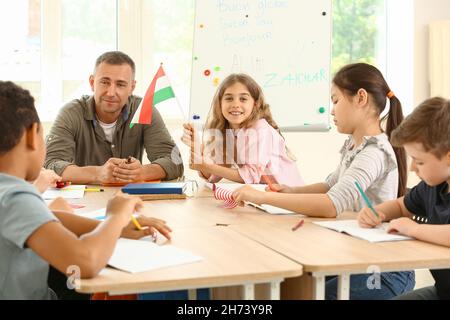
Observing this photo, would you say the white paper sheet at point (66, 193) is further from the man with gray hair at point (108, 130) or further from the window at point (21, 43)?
the window at point (21, 43)

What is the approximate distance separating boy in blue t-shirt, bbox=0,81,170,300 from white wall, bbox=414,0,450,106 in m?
3.92

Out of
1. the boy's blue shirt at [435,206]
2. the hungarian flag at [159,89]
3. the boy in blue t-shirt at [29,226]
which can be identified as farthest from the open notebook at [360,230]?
the hungarian flag at [159,89]

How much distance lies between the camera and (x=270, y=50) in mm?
4410

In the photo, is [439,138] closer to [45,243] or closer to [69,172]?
[45,243]

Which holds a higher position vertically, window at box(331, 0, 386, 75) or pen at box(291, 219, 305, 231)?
window at box(331, 0, 386, 75)

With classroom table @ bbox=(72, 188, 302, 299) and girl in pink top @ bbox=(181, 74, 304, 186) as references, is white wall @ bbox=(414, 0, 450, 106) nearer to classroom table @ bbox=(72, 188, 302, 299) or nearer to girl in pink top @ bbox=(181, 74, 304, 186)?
girl in pink top @ bbox=(181, 74, 304, 186)

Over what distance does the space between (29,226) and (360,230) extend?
0.97m

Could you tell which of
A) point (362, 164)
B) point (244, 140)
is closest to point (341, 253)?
point (362, 164)

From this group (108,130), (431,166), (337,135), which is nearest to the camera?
(431,166)

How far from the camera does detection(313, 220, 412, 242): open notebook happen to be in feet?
5.46

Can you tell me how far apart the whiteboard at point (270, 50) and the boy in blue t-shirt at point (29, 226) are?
2912mm

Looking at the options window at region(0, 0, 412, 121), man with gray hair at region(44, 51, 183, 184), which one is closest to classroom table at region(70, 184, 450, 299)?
man with gray hair at region(44, 51, 183, 184)

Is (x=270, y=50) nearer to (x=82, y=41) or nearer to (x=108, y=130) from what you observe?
(x=82, y=41)

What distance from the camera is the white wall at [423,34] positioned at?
4906mm
